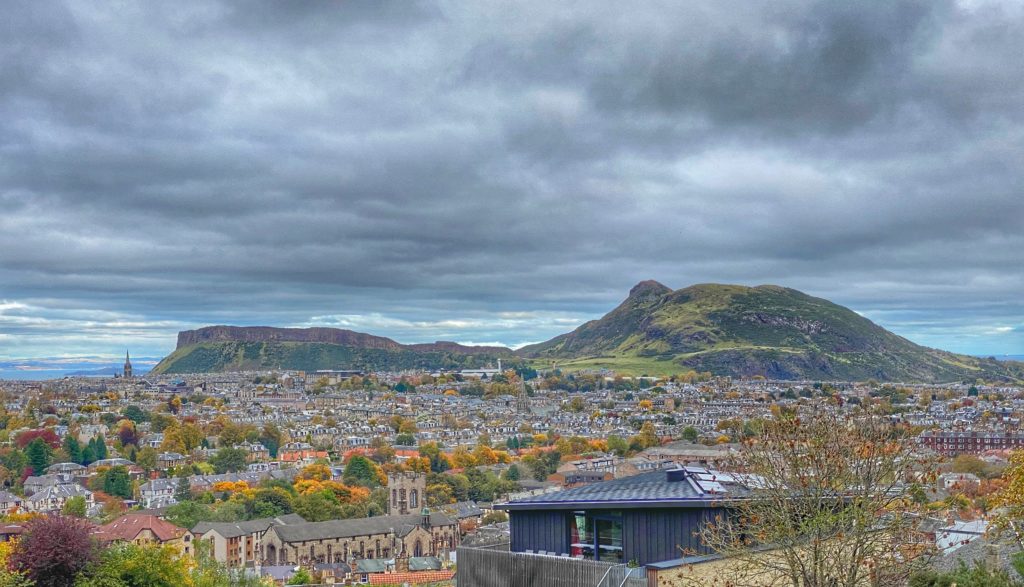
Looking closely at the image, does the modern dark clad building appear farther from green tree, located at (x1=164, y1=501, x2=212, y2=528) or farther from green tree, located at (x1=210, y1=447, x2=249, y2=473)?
green tree, located at (x1=210, y1=447, x2=249, y2=473)

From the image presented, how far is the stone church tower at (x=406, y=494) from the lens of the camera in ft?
377

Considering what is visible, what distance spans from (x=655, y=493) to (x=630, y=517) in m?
0.72

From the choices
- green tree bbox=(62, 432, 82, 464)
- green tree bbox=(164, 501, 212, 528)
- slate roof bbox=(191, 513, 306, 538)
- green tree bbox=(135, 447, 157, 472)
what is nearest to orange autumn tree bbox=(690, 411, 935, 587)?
slate roof bbox=(191, 513, 306, 538)

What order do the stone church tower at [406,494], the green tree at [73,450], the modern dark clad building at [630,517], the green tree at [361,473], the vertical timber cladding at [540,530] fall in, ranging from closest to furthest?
the modern dark clad building at [630,517]
the vertical timber cladding at [540,530]
the stone church tower at [406,494]
the green tree at [361,473]
the green tree at [73,450]

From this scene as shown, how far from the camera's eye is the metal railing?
1455 centimetres

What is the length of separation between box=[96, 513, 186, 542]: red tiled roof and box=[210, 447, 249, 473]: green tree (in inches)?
2181

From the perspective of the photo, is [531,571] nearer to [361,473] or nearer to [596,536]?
A: [596,536]

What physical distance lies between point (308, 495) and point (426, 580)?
44.7 meters

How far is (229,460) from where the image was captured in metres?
147

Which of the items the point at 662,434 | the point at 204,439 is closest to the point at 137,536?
the point at 204,439

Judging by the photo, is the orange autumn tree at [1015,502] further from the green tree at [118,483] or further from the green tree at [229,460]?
the green tree at [229,460]

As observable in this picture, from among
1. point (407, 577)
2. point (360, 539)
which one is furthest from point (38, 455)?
point (407, 577)

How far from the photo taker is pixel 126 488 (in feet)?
406

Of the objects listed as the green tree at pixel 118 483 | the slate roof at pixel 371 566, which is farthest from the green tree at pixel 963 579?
the green tree at pixel 118 483
